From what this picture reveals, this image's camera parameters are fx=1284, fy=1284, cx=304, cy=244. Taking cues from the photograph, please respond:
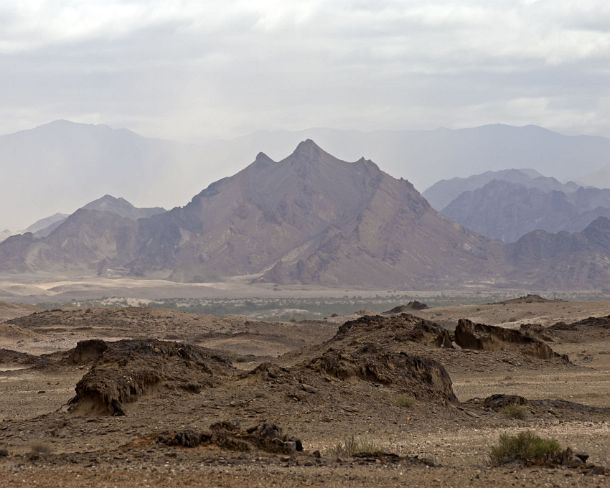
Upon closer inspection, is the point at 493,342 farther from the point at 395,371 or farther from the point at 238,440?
the point at 238,440

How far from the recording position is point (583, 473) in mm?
15281

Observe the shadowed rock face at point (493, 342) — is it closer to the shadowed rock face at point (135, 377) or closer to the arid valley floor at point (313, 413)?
the arid valley floor at point (313, 413)

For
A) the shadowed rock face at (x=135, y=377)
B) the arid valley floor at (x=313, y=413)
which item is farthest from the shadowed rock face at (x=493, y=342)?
the shadowed rock face at (x=135, y=377)

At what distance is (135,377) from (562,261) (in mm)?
166924

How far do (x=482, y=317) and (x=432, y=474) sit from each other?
2539 inches

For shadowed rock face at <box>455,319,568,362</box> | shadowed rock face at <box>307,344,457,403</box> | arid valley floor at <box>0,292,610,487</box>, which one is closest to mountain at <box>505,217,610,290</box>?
shadowed rock face at <box>455,319,568,362</box>

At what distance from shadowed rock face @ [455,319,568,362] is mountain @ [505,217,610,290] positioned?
135 metres

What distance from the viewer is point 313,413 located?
2273 cm

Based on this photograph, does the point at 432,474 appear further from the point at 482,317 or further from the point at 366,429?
the point at 482,317

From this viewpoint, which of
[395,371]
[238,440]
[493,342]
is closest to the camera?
[238,440]

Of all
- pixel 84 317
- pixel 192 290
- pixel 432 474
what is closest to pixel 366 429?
pixel 432 474

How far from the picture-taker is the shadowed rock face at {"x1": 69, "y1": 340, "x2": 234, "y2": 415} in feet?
78.0

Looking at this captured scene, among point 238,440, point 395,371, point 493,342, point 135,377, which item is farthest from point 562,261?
point 238,440

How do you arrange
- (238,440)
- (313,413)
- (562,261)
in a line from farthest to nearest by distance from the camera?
1. (562,261)
2. (313,413)
3. (238,440)
